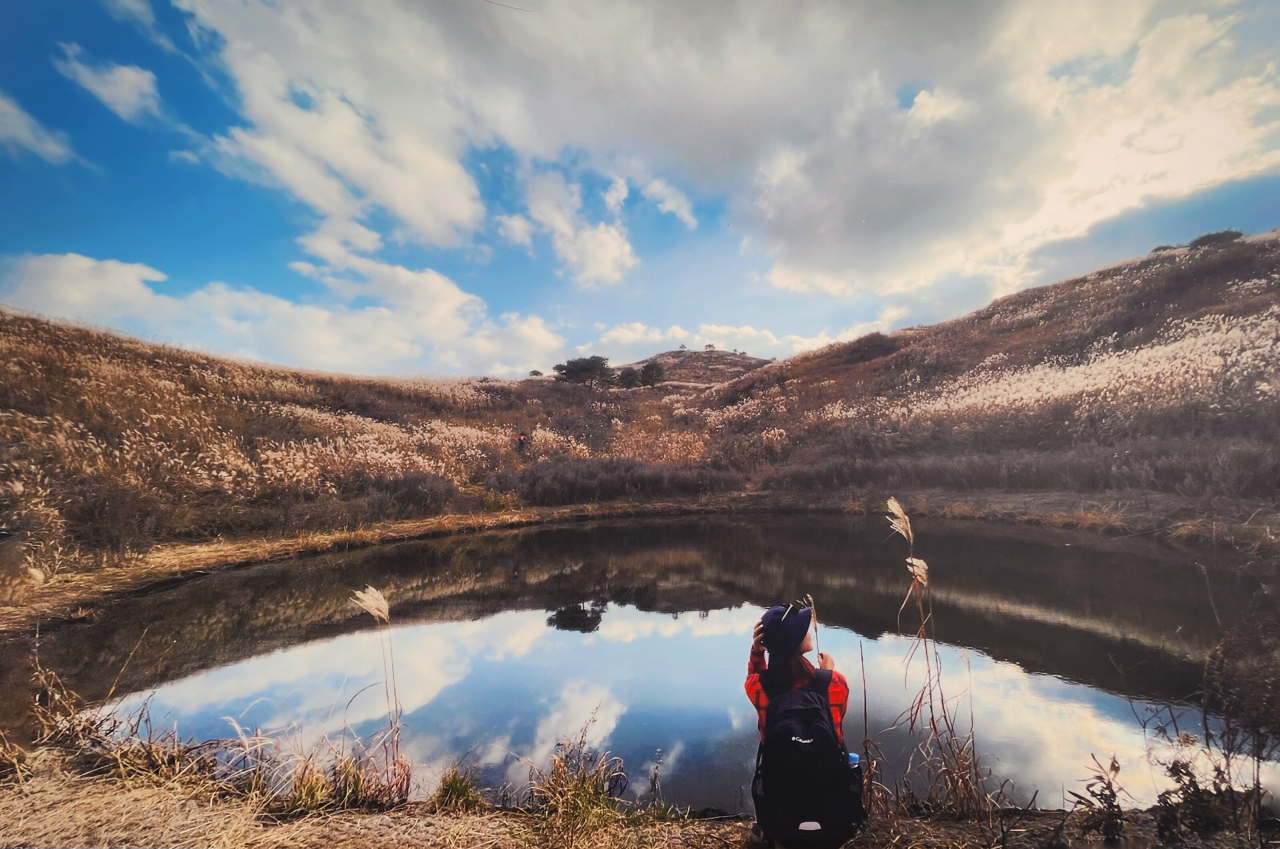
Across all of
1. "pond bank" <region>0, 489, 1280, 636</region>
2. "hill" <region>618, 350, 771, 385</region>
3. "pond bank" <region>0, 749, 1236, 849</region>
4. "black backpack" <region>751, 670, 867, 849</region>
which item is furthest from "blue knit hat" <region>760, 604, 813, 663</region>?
"hill" <region>618, 350, 771, 385</region>

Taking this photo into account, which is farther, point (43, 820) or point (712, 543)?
point (712, 543)

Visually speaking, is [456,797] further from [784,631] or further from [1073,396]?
[1073,396]

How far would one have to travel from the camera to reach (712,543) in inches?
571

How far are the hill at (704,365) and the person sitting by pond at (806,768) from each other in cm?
5732

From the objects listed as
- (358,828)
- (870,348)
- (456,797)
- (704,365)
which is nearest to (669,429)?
(870,348)

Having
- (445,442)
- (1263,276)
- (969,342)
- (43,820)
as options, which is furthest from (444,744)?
(969,342)

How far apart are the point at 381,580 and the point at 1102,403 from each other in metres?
22.1

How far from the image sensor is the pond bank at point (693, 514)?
31.2ft

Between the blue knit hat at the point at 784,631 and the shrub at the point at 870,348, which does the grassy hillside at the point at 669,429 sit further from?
the blue knit hat at the point at 784,631

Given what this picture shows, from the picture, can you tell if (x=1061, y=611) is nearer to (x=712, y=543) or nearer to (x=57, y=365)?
(x=712, y=543)

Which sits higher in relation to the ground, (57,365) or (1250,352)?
Result: (57,365)

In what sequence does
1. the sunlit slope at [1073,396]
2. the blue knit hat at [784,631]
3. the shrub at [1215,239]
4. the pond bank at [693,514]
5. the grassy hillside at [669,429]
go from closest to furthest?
1. the blue knit hat at [784,631]
2. the pond bank at [693,514]
3. the grassy hillside at [669,429]
4. the sunlit slope at [1073,396]
5. the shrub at [1215,239]

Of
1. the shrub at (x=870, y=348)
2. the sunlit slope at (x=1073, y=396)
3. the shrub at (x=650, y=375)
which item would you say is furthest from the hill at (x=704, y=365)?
the sunlit slope at (x=1073, y=396)

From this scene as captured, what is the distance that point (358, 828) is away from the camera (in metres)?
3.90
